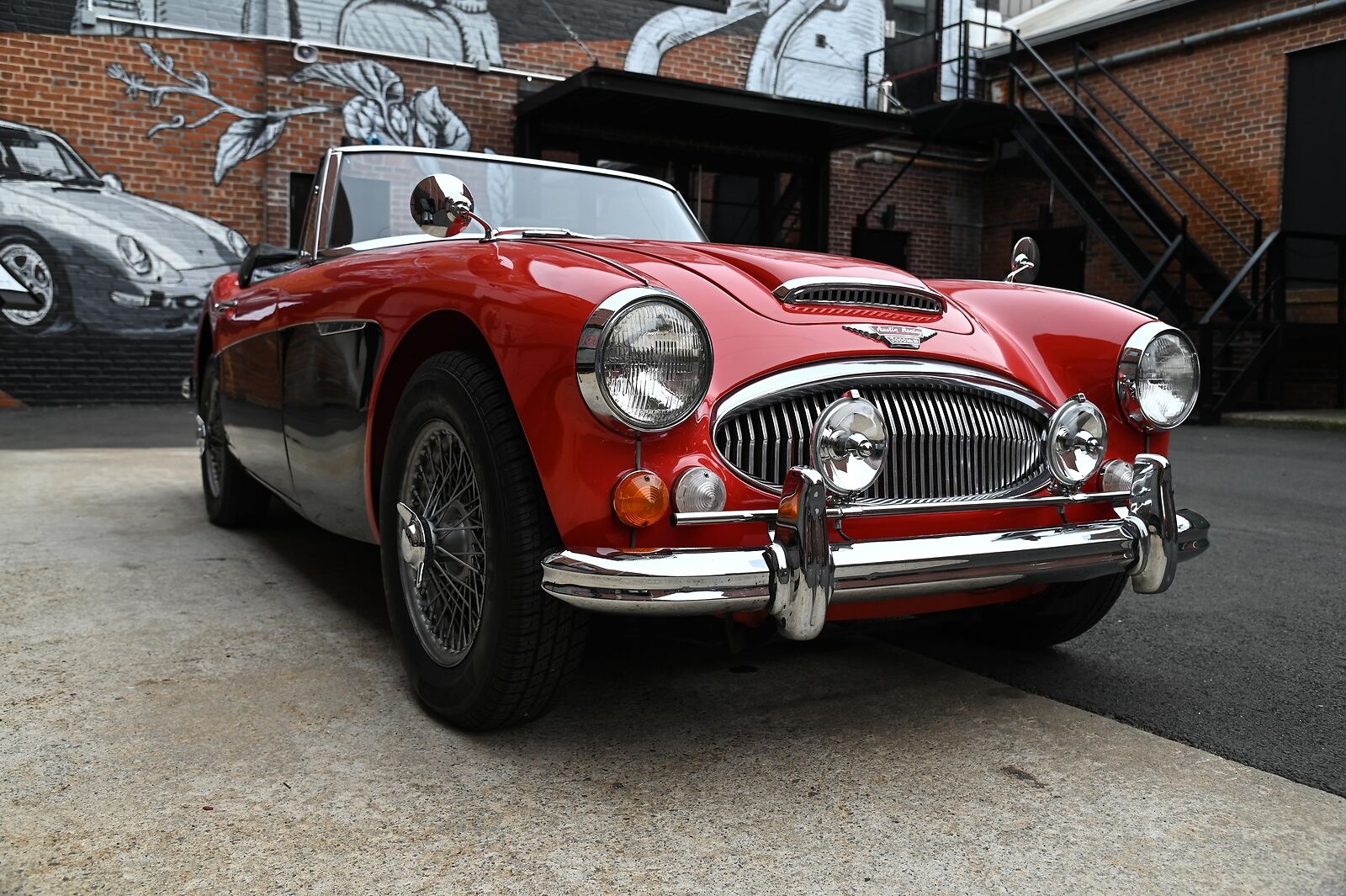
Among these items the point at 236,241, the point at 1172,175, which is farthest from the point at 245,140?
the point at 1172,175

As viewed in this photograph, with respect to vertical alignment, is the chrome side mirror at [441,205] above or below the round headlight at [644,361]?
above

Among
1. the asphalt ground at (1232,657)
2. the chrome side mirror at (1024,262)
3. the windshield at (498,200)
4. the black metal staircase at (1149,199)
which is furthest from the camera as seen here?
the black metal staircase at (1149,199)

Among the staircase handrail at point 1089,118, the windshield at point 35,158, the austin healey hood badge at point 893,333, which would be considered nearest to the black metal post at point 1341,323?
the staircase handrail at point 1089,118

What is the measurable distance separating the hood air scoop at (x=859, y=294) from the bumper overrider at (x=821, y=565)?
19.8 inches

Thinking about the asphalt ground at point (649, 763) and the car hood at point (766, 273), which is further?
the car hood at point (766, 273)

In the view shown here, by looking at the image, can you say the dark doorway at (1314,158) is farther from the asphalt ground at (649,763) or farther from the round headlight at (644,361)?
the round headlight at (644,361)

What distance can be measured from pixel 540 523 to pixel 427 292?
655 millimetres

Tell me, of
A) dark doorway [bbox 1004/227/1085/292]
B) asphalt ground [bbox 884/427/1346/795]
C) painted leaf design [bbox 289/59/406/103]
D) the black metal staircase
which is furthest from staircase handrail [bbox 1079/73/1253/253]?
asphalt ground [bbox 884/427/1346/795]

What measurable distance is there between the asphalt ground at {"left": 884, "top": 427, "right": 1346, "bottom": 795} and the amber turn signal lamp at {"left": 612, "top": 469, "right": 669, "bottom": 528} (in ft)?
3.24

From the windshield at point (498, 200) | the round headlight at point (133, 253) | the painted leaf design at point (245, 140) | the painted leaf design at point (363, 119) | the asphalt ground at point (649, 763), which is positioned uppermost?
the painted leaf design at point (363, 119)

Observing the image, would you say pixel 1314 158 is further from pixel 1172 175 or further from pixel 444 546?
pixel 444 546

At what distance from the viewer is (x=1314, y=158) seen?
12.9m

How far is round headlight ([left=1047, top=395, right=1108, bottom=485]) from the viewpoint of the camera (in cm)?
246

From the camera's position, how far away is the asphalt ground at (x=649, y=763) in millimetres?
1792
